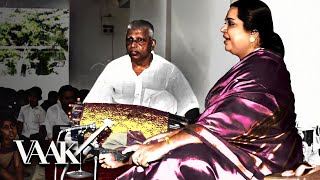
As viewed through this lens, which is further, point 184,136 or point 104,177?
point 104,177

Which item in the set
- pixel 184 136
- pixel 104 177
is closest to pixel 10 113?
pixel 104 177

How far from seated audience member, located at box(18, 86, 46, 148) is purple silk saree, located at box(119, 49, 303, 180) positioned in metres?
0.80

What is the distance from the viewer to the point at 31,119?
3.63 m

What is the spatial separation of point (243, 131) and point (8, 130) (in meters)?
1.47

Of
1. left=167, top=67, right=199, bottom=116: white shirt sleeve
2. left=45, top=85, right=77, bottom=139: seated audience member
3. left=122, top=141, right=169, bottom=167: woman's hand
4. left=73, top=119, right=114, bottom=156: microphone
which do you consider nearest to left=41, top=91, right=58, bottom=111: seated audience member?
left=45, top=85, right=77, bottom=139: seated audience member

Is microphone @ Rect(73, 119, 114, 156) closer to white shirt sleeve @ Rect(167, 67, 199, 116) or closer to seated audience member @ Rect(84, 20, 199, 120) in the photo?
seated audience member @ Rect(84, 20, 199, 120)

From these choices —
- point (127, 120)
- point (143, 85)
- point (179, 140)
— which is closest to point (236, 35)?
point (179, 140)

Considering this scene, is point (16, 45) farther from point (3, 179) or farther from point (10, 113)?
point (3, 179)

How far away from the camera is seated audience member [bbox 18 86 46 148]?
3635 millimetres

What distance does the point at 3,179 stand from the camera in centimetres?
366

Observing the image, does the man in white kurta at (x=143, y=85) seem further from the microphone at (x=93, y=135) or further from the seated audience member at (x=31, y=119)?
the seated audience member at (x=31, y=119)

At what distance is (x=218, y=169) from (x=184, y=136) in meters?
0.24

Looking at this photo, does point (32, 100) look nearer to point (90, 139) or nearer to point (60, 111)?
point (60, 111)

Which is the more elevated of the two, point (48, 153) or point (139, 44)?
point (139, 44)
